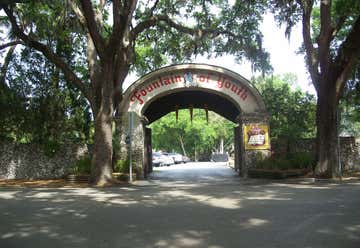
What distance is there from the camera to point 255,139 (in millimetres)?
22266

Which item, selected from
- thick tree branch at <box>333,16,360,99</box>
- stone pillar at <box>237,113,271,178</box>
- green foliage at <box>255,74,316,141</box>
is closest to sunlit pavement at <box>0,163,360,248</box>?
thick tree branch at <box>333,16,360,99</box>

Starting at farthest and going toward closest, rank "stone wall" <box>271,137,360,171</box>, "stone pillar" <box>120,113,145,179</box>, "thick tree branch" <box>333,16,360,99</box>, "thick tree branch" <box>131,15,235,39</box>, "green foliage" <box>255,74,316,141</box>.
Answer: "green foliage" <box>255,74,316,141</box> → "stone wall" <box>271,137,360,171</box> → "stone pillar" <box>120,113,145,179</box> → "thick tree branch" <box>131,15,235,39</box> → "thick tree branch" <box>333,16,360,99</box>

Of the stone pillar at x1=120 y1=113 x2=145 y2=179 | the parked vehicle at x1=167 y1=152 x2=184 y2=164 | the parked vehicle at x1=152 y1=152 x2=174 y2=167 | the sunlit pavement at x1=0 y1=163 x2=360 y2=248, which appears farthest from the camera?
the parked vehicle at x1=167 y1=152 x2=184 y2=164

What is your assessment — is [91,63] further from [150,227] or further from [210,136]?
[210,136]

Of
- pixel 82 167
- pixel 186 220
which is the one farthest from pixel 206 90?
pixel 186 220

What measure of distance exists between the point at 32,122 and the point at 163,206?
1440 centimetres

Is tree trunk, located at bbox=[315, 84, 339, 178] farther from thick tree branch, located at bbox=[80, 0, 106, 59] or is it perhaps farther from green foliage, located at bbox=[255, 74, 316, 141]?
thick tree branch, located at bbox=[80, 0, 106, 59]

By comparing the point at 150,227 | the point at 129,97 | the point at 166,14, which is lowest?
the point at 150,227

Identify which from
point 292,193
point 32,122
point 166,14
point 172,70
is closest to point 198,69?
point 172,70

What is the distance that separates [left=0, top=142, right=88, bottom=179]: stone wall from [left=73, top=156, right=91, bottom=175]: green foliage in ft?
4.91

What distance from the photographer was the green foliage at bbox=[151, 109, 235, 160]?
64312mm

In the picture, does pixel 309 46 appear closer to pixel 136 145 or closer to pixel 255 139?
pixel 255 139

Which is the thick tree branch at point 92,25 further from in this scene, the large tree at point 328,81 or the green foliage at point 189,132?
the green foliage at point 189,132

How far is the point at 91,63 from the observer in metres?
20.2
